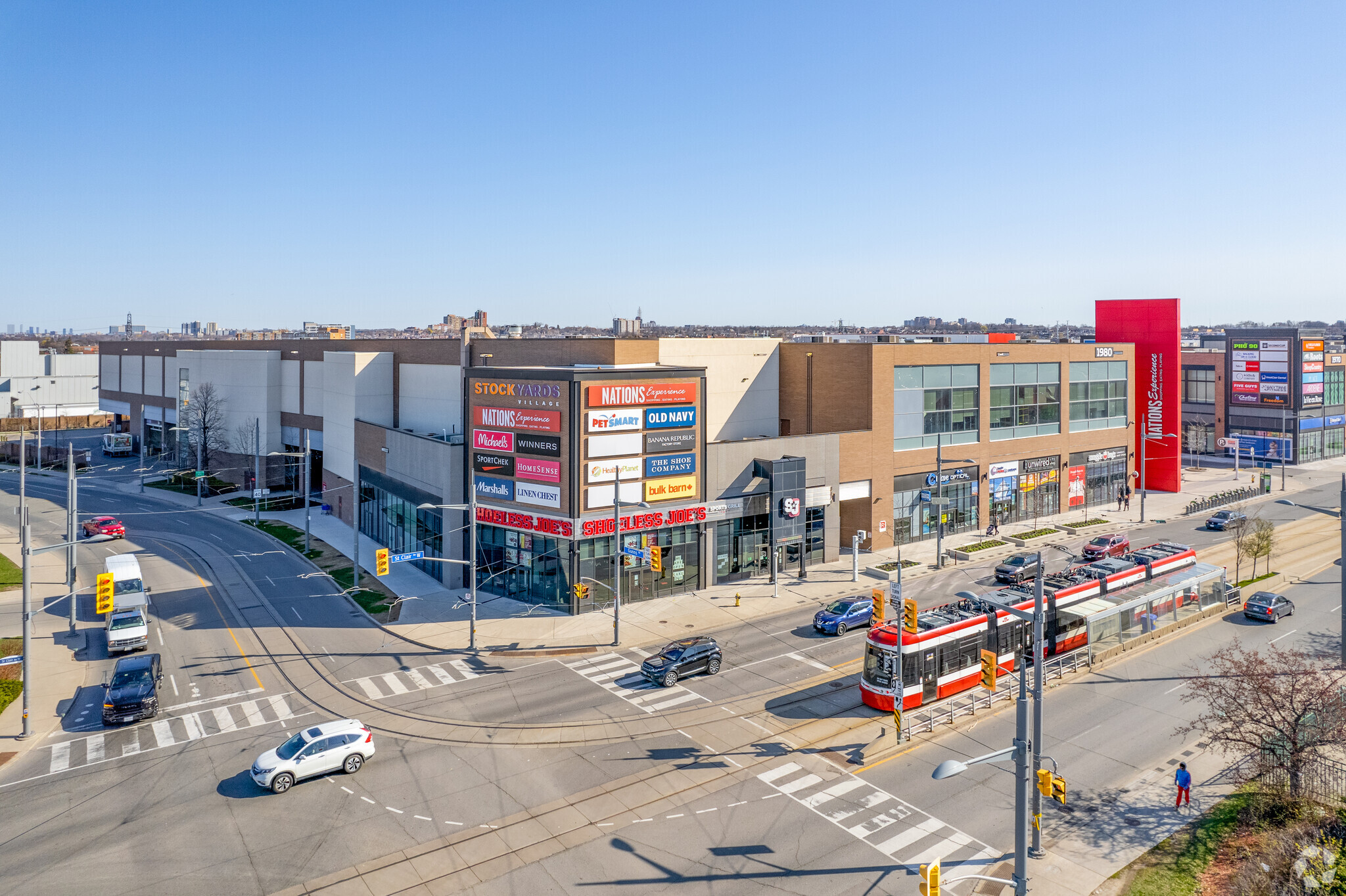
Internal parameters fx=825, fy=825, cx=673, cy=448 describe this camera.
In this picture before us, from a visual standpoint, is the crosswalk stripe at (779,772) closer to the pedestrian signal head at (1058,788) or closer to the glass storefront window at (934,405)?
the pedestrian signal head at (1058,788)

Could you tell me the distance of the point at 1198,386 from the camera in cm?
11188

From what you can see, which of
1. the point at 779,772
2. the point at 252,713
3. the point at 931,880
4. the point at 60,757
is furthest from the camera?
the point at 252,713

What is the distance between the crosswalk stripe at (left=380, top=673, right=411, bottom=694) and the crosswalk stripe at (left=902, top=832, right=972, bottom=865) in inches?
867

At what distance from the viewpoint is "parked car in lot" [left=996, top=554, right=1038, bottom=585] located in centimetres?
5047

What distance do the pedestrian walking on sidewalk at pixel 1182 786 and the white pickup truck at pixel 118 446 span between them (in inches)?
4730

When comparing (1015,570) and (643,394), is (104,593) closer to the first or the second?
(643,394)

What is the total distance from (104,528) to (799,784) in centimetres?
6125

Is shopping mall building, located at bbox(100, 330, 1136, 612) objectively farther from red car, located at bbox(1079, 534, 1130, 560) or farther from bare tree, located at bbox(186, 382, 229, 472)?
red car, located at bbox(1079, 534, 1130, 560)

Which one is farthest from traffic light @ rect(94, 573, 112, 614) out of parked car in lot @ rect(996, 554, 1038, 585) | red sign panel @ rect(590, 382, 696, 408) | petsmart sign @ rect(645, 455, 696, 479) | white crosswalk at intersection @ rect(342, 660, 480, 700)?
parked car in lot @ rect(996, 554, 1038, 585)

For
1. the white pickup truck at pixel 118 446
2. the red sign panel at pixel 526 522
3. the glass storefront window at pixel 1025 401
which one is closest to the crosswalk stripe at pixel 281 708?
the red sign panel at pixel 526 522

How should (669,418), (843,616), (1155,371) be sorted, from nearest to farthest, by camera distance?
1. (843,616)
2. (669,418)
3. (1155,371)

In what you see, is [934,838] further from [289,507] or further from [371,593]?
[289,507]

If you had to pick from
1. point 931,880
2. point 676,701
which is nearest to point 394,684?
point 676,701

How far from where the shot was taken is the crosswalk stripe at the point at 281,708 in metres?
32.7
